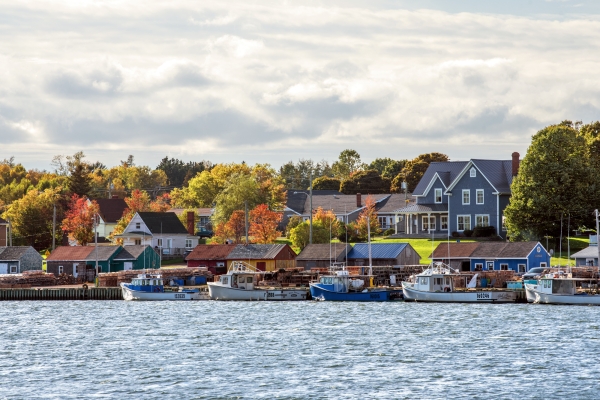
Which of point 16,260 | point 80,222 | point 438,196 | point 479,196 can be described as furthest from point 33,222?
point 479,196

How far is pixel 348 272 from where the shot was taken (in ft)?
303

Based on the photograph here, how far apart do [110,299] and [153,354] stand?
41.8 meters

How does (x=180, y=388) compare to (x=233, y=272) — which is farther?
(x=233, y=272)

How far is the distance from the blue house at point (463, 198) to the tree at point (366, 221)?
5311 millimetres

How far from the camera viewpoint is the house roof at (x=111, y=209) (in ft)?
493

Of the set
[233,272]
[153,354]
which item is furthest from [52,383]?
[233,272]

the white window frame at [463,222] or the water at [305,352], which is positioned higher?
the white window frame at [463,222]

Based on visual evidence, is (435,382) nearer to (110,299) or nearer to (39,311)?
(39,311)

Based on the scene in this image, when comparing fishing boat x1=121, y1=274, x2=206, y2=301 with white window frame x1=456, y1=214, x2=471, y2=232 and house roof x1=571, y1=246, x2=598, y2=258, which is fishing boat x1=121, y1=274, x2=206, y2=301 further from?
white window frame x1=456, y1=214, x2=471, y2=232

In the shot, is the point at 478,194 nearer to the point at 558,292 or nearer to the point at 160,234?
the point at 558,292

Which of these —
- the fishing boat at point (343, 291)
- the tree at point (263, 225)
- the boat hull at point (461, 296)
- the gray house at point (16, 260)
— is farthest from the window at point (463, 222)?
the gray house at point (16, 260)

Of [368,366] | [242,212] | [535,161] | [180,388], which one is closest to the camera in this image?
[180,388]

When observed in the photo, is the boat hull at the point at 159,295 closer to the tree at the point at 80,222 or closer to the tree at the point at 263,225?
the tree at the point at 263,225

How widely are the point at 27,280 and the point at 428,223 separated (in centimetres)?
4877
